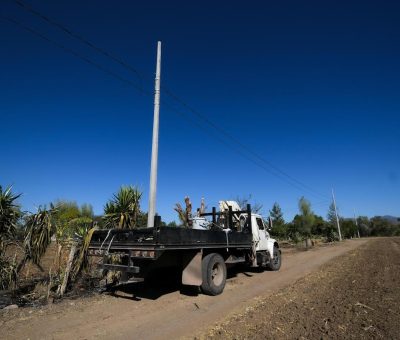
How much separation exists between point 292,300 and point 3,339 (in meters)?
6.09

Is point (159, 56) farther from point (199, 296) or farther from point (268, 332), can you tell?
point (268, 332)

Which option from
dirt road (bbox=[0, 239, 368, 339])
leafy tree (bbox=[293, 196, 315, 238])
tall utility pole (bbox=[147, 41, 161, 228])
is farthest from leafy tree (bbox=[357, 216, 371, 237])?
tall utility pole (bbox=[147, 41, 161, 228])

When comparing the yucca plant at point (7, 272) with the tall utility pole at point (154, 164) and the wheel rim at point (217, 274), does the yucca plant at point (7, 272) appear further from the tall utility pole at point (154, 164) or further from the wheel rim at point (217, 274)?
the wheel rim at point (217, 274)

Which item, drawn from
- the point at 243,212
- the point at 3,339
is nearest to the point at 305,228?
the point at 243,212

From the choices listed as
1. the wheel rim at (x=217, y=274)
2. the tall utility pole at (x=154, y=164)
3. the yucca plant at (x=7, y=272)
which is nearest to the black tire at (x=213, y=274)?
the wheel rim at (x=217, y=274)

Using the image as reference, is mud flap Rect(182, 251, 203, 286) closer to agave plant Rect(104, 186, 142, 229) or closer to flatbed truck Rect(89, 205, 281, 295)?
flatbed truck Rect(89, 205, 281, 295)

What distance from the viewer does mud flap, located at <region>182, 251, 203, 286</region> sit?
29.1ft

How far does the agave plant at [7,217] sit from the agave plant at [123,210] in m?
3.31

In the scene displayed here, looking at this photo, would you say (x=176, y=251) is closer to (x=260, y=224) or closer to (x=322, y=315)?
(x=322, y=315)

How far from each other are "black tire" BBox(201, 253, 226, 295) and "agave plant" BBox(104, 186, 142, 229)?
420 centimetres

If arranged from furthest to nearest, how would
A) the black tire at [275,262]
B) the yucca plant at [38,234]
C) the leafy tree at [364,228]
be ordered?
the leafy tree at [364,228] < the black tire at [275,262] < the yucca plant at [38,234]

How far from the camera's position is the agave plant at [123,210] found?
12.4 meters

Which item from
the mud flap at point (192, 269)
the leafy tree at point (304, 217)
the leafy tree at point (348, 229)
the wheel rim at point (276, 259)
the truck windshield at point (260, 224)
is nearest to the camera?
the mud flap at point (192, 269)

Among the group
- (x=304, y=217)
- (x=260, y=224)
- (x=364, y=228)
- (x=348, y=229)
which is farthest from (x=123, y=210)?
(x=364, y=228)
